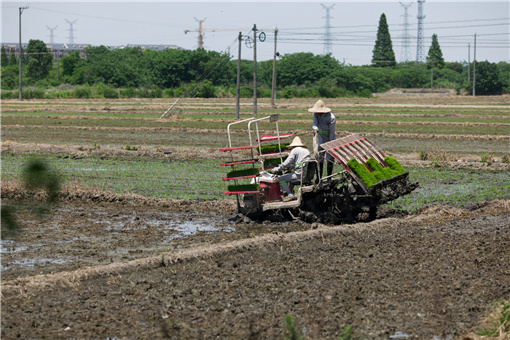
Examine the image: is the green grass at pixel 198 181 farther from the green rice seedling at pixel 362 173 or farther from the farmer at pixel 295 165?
the farmer at pixel 295 165

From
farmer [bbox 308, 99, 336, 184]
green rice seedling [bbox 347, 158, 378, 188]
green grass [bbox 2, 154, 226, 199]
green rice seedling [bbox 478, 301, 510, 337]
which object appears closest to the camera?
green rice seedling [bbox 478, 301, 510, 337]

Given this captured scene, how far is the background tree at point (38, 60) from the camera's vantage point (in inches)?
3590

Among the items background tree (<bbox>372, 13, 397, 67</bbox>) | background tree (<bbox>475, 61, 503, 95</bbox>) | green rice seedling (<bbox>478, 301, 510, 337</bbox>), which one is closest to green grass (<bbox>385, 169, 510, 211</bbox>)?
green rice seedling (<bbox>478, 301, 510, 337</bbox>)

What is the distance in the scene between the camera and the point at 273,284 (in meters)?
7.28

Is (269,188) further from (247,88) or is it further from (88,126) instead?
(247,88)

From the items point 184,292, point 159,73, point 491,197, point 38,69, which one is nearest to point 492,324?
point 184,292

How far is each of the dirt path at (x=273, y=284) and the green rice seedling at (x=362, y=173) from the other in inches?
31.0

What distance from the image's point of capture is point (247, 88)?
78562 millimetres

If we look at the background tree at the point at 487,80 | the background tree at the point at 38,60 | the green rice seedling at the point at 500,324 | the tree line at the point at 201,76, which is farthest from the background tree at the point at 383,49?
the green rice seedling at the point at 500,324

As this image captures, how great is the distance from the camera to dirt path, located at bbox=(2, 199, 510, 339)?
19.4 ft

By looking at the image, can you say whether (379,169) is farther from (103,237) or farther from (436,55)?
(436,55)

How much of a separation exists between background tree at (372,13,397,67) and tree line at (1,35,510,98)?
18.1ft

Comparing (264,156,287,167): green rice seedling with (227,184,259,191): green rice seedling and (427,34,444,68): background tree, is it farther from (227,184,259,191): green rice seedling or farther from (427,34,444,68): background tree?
(427,34,444,68): background tree

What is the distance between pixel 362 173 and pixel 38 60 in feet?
307
